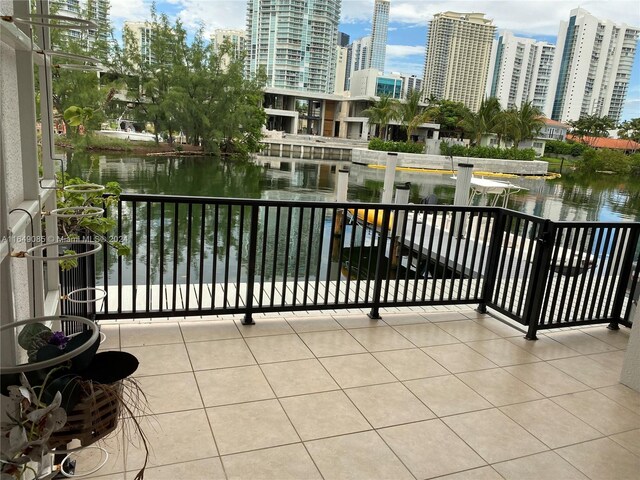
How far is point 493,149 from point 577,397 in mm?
32996

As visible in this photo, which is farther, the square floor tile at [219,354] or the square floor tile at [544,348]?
the square floor tile at [544,348]

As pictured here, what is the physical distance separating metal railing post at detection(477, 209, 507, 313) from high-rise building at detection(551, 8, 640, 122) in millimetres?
21433

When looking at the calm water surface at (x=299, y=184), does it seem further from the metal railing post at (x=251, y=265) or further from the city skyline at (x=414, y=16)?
the metal railing post at (x=251, y=265)

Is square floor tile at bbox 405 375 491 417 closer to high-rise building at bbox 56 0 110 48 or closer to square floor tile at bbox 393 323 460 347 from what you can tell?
square floor tile at bbox 393 323 460 347

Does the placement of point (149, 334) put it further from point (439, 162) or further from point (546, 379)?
point (439, 162)

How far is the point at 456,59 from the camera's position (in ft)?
189

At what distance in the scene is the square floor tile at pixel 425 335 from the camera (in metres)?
3.14

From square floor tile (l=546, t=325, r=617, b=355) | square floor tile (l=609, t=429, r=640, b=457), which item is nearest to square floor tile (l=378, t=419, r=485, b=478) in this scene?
square floor tile (l=609, t=429, r=640, b=457)

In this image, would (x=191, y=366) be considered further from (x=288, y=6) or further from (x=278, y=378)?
(x=288, y=6)

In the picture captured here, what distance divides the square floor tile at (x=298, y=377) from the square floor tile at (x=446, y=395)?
461 millimetres

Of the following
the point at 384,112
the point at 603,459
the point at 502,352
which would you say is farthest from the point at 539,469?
the point at 384,112

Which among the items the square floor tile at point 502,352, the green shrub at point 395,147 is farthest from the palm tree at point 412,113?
the square floor tile at point 502,352

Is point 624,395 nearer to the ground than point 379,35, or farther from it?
nearer to the ground

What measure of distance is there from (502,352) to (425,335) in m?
0.50
